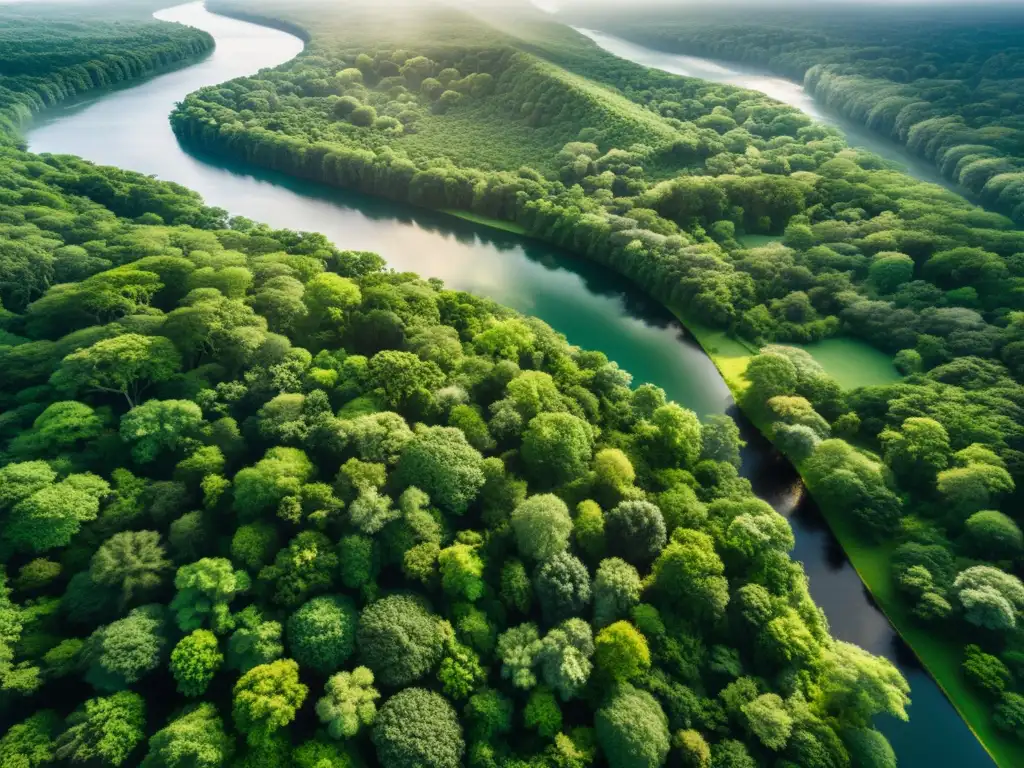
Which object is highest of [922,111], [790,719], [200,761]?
[922,111]

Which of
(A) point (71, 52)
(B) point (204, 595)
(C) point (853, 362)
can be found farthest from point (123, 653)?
(A) point (71, 52)

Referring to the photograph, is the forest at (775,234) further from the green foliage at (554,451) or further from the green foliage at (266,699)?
the green foliage at (266,699)

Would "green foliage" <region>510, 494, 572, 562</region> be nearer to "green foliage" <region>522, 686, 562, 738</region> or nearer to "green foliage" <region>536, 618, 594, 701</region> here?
"green foliage" <region>536, 618, 594, 701</region>

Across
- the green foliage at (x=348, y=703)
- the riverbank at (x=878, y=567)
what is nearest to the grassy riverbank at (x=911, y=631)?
the riverbank at (x=878, y=567)

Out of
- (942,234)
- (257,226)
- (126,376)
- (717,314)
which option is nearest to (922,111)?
(942,234)

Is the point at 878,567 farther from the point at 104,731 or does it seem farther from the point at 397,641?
the point at 104,731

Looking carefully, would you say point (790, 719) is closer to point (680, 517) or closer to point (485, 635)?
point (680, 517)
